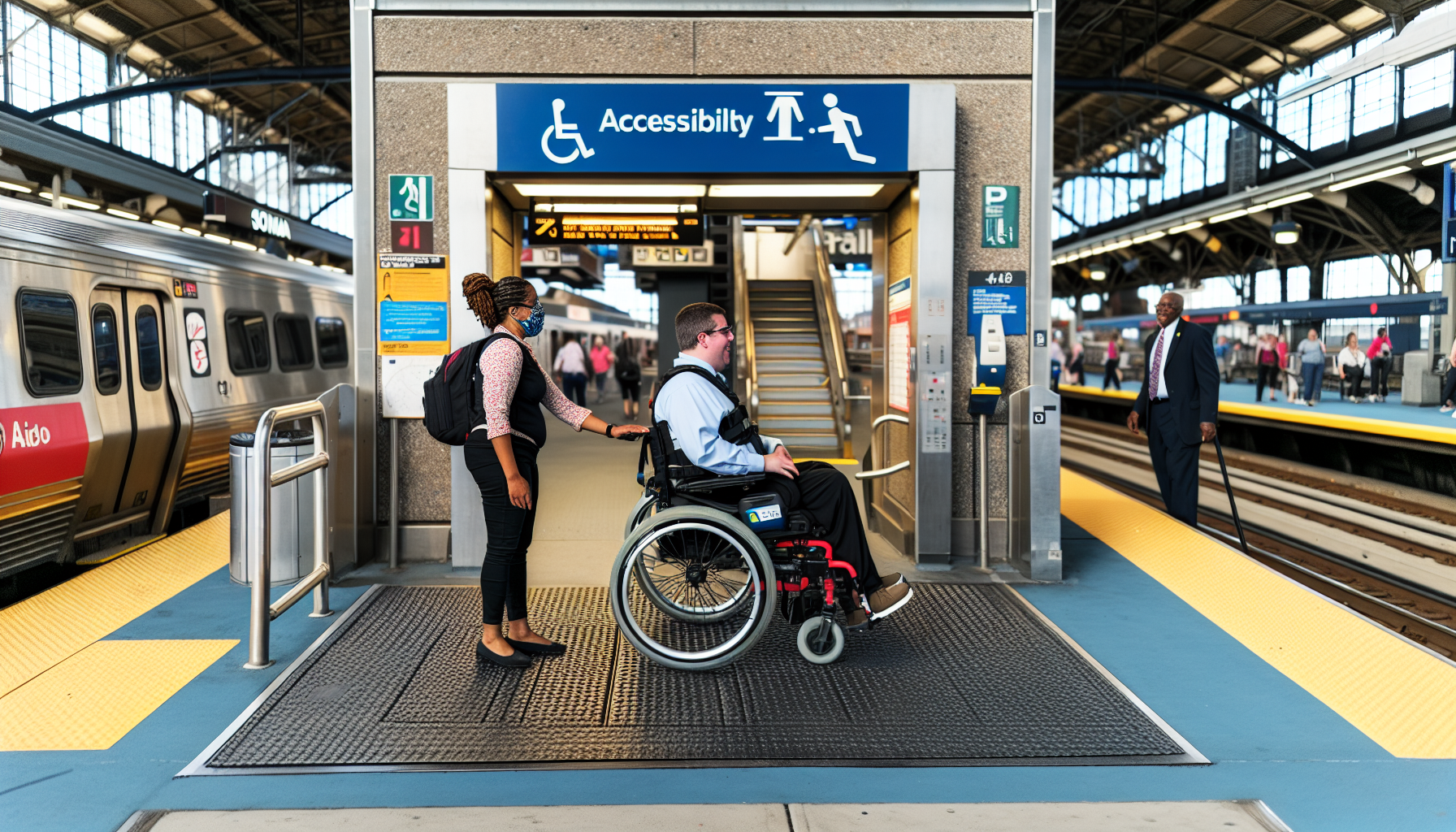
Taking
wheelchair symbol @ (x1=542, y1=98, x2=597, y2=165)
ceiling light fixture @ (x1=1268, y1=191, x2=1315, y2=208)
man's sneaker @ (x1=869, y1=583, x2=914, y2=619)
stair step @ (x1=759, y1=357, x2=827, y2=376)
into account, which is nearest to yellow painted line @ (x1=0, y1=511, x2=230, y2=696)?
wheelchair symbol @ (x1=542, y1=98, x2=597, y2=165)

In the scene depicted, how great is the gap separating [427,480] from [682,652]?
103 inches

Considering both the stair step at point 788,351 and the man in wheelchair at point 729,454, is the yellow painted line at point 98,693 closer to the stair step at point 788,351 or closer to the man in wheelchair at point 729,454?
the man in wheelchair at point 729,454

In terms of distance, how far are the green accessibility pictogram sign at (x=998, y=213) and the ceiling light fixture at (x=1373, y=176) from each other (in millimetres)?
12384

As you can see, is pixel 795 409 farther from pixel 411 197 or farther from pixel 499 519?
pixel 499 519

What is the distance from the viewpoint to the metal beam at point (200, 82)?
1325cm

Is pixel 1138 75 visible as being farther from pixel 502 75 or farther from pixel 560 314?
pixel 502 75

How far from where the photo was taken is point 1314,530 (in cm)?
905

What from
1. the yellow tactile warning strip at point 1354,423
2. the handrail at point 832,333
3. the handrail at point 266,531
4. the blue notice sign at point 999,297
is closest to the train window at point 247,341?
the handrail at point 266,531

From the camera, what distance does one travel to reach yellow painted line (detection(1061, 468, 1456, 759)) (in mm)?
3656

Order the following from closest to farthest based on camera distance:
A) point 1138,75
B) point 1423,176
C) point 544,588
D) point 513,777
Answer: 1. point 513,777
2. point 544,588
3. point 1423,176
4. point 1138,75

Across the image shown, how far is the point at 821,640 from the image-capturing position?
4.20 meters

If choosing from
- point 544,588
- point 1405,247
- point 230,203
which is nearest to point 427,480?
point 544,588

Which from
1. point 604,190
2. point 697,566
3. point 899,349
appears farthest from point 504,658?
point 899,349

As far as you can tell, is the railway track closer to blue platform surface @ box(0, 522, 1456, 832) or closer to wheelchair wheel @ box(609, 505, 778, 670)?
blue platform surface @ box(0, 522, 1456, 832)
